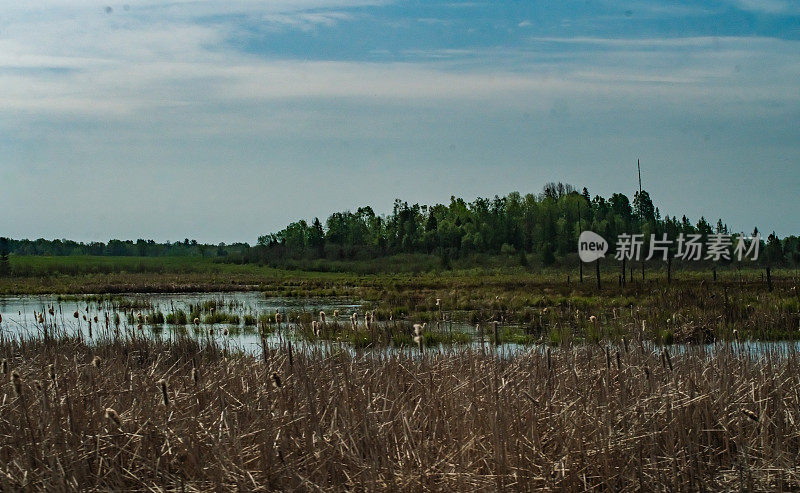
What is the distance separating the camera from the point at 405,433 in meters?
6.22

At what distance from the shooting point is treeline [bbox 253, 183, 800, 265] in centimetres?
8775

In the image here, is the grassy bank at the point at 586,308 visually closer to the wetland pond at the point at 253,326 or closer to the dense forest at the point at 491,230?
the wetland pond at the point at 253,326

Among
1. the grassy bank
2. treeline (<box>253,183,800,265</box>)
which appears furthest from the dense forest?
the grassy bank

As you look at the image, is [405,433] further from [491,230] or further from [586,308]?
[491,230]

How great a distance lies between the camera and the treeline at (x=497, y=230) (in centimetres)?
8775

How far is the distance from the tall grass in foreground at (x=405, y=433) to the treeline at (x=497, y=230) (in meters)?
67.4

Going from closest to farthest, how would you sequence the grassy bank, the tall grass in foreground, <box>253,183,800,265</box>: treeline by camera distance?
the tall grass in foreground → the grassy bank → <box>253,183,800,265</box>: treeline

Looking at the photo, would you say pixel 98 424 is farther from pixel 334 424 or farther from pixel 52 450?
pixel 334 424

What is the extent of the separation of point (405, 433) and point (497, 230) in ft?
292

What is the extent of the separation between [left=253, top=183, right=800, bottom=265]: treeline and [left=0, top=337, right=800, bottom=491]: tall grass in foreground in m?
67.4

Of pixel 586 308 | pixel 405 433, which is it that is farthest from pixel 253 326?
pixel 405 433

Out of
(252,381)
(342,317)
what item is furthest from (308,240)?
(252,381)

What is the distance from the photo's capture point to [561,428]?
664cm

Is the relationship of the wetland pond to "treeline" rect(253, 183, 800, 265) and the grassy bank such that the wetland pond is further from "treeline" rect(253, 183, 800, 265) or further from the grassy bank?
"treeline" rect(253, 183, 800, 265)
